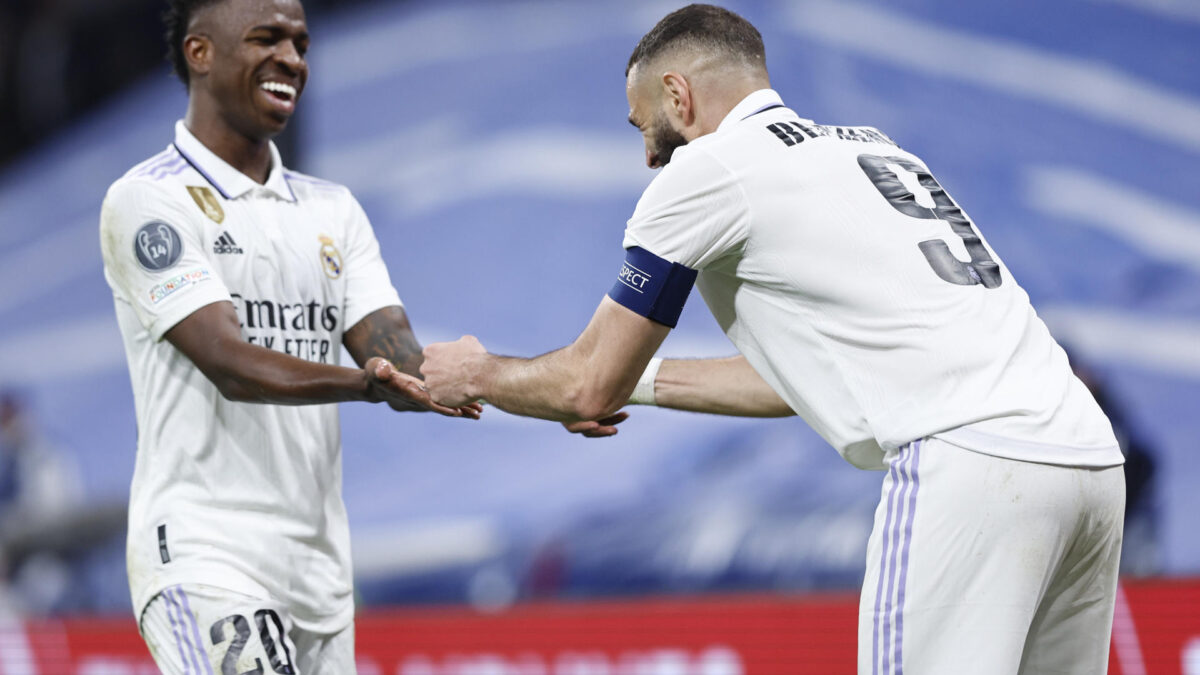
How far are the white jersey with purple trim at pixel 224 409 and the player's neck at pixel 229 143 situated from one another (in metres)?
0.03

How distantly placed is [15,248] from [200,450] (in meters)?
8.99

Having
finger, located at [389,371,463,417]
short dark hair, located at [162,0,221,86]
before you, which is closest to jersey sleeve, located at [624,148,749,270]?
finger, located at [389,371,463,417]

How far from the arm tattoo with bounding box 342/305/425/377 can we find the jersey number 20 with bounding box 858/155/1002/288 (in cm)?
131

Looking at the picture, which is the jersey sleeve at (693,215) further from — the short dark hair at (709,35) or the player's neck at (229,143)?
the player's neck at (229,143)

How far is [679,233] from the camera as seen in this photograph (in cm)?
277

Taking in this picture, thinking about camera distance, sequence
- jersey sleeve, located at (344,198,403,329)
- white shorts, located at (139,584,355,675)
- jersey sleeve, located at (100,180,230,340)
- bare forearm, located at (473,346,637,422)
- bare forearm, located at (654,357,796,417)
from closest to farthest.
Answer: bare forearm, located at (473,346,637,422) → white shorts, located at (139,584,355,675) → jersey sleeve, located at (100,180,230,340) → bare forearm, located at (654,357,796,417) → jersey sleeve, located at (344,198,403,329)

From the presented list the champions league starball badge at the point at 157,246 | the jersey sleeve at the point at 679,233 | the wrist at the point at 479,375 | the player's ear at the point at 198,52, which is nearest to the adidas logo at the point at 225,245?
the champions league starball badge at the point at 157,246

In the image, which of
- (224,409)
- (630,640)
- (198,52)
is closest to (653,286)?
(224,409)

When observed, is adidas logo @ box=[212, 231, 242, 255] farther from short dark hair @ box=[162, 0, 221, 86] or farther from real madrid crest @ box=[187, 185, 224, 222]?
short dark hair @ box=[162, 0, 221, 86]

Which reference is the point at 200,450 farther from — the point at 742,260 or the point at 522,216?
the point at 522,216

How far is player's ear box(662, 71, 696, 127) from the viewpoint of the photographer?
119 inches

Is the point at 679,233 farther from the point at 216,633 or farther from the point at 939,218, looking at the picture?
the point at 216,633

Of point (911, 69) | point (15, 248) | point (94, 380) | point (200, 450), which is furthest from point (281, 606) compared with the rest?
point (15, 248)

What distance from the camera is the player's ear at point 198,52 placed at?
11.3ft
